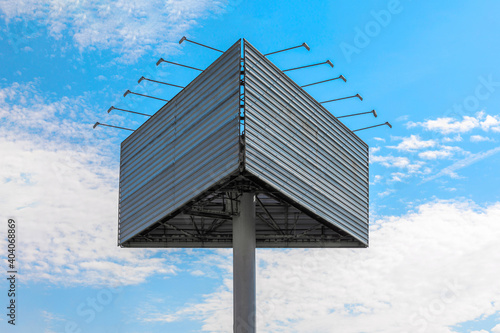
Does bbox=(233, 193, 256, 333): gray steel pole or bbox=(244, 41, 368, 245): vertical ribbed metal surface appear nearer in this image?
bbox=(244, 41, 368, 245): vertical ribbed metal surface

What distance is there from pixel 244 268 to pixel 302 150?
27.6 feet

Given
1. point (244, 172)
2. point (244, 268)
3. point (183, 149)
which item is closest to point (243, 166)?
point (244, 172)

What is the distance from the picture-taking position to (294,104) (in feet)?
157

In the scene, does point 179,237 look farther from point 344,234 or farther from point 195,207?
point 344,234

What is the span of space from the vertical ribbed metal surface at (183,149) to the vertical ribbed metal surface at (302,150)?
137cm

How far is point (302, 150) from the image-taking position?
47250mm

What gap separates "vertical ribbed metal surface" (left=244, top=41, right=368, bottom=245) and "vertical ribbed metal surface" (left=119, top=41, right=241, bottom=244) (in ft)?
4.50

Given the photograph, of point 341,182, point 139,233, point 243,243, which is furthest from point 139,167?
point 341,182

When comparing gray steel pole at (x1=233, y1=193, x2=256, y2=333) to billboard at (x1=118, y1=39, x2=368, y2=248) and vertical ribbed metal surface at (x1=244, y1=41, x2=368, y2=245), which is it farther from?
vertical ribbed metal surface at (x1=244, y1=41, x2=368, y2=245)

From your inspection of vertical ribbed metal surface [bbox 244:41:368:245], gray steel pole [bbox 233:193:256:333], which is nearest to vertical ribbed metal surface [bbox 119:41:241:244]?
vertical ribbed metal surface [bbox 244:41:368:245]

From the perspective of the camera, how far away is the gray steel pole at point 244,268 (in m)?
46.1

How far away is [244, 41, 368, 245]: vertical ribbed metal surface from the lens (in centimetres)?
4362

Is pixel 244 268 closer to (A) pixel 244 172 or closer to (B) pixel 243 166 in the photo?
(A) pixel 244 172

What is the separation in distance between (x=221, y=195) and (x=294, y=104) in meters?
7.60
